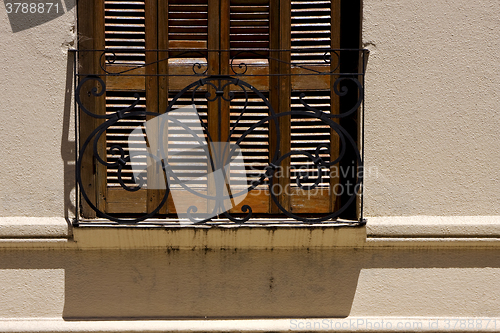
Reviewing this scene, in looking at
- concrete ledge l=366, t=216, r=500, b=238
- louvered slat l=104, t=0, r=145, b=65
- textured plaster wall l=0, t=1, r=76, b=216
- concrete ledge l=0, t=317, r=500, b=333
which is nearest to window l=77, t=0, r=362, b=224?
louvered slat l=104, t=0, r=145, b=65

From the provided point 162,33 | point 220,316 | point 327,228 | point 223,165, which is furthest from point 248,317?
point 162,33

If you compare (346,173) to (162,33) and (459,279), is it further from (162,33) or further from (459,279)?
(162,33)

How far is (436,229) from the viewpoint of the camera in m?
3.08

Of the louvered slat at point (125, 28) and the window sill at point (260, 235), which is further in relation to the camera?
the louvered slat at point (125, 28)

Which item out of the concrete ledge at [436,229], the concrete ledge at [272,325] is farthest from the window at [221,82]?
the concrete ledge at [272,325]

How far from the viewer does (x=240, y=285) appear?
313cm

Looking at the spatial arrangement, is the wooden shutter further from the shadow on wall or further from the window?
the shadow on wall

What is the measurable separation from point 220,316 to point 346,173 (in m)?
1.31

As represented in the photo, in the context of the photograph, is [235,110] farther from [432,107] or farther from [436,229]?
[436,229]

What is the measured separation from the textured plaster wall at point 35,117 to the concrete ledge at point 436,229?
2.10 m

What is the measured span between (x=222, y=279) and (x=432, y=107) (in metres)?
1.82

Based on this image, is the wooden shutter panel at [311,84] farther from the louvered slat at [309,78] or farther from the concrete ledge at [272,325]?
the concrete ledge at [272,325]

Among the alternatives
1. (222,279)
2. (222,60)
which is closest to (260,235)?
(222,279)

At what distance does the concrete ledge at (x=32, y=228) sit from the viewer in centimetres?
303
